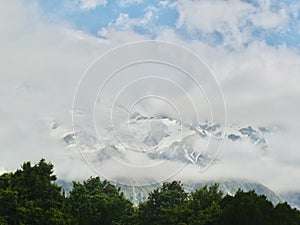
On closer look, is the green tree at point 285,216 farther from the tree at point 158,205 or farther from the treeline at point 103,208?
the tree at point 158,205

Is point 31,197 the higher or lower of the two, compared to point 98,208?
lower

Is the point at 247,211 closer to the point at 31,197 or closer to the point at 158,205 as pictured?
the point at 31,197

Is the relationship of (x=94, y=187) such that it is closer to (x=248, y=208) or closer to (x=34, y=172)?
(x=34, y=172)

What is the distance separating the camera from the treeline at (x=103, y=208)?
53719 mm

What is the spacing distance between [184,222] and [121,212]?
17.5 meters

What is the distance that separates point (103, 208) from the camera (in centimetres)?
7744

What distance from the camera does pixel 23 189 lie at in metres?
57.5

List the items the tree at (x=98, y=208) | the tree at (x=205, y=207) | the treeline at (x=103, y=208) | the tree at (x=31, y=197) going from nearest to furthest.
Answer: the tree at (x=31, y=197), the treeline at (x=103, y=208), the tree at (x=205, y=207), the tree at (x=98, y=208)

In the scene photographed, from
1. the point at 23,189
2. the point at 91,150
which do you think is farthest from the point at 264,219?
the point at 23,189

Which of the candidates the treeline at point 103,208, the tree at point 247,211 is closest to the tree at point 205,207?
the treeline at point 103,208

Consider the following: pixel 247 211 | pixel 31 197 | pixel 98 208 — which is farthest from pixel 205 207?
pixel 31 197

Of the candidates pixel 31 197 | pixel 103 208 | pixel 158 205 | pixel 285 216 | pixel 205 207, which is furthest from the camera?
pixel 158 205

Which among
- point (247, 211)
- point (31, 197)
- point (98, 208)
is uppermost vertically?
point (98, 208)

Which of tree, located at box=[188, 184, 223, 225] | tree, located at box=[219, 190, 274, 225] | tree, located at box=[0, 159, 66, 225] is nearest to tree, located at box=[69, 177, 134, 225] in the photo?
tree, located at box=[0, 159, 66, 225]
